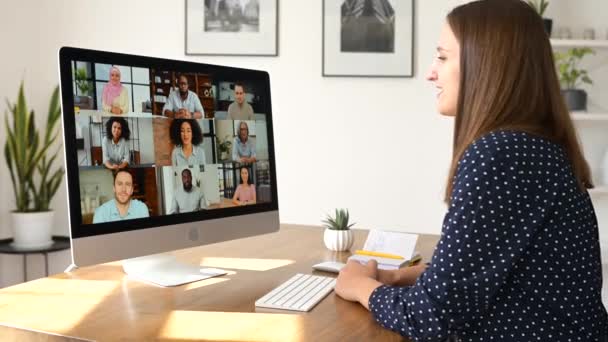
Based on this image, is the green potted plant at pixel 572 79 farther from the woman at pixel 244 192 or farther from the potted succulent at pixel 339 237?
the woman at pixel 244 192

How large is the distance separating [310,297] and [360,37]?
7.62 ft

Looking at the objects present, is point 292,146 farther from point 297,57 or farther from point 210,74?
point 210,74

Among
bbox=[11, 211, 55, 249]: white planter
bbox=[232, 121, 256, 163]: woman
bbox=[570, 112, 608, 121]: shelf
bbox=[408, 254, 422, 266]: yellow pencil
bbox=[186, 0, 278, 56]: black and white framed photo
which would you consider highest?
bbox=[186, 0, 278, 56]: black and white framed photo

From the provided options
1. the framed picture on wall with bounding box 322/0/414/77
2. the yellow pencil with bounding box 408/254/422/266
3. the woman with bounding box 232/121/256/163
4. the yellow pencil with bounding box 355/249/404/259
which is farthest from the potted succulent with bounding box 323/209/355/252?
the framed picture on wall with bounding box 322/0/414/77

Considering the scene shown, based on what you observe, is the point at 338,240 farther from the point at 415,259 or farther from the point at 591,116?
the point at 591,116

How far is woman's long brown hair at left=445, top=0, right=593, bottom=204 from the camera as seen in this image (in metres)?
1.31

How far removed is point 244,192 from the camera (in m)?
1.94

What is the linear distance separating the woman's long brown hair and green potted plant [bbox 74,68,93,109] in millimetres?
778

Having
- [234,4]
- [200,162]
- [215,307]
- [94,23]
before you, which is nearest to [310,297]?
[215,307]

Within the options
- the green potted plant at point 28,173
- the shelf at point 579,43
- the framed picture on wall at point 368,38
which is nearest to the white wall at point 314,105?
the framed picture on wall at point 368,38

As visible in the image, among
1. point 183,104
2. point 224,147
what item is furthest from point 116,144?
point 224,147

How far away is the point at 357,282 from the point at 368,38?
7.57ft

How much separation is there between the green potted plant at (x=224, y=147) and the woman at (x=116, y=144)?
0.29m

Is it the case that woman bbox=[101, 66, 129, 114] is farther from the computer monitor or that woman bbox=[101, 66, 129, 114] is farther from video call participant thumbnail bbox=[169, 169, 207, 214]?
video call participant thumbnail bbox=[169, 169, 207, 214]
